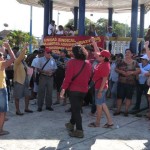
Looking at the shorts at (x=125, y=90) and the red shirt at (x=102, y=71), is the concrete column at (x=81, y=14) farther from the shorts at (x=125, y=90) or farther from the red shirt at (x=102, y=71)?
the red shirt at (x=102, y=71)

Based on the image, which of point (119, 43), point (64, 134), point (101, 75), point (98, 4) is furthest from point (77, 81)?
point (98, 4)

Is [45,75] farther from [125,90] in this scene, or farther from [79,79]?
[79,79]

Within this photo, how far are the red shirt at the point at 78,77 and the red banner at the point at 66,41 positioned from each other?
578 cm

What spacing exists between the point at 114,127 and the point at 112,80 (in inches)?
92.8

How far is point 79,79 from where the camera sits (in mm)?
6070

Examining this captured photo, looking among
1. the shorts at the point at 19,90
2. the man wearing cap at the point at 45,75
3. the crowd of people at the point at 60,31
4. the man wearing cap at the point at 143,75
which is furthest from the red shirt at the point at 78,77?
the crowd of people at the point at 60,31

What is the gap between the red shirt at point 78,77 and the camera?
603 cm

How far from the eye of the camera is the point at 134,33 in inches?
528

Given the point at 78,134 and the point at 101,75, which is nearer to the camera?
the point at 78,134

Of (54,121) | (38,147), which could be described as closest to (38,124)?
(54,121)

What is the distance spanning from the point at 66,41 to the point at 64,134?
6677 mm

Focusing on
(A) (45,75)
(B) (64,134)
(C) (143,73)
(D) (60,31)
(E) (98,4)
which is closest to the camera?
(B) (64,134)

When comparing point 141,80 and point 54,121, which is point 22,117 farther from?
point 141,80

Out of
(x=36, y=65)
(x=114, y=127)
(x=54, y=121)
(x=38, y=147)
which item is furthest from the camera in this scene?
(x=36, y=65)
